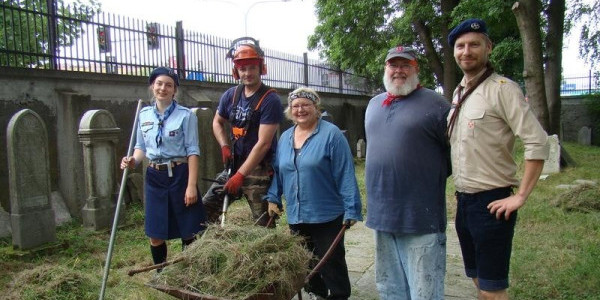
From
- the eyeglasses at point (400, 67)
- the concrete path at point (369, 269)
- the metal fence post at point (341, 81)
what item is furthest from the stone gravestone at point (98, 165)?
the metal fence post at point (341, 81)

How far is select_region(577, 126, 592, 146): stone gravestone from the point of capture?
20094 millimetres

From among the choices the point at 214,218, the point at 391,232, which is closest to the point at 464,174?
the point at 391,232

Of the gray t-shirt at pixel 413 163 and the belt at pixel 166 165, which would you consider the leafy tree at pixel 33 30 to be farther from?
the gray t-shirt at pixel 413 163

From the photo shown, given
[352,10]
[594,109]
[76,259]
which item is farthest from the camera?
[594,109]

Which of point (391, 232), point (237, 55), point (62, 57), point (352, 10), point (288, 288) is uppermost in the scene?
point (352, 10)

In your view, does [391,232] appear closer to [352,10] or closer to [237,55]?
[237,55]

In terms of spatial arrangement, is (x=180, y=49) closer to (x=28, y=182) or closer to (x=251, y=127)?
(x=28, y=182)

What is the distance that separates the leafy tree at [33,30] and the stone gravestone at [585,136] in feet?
65.6

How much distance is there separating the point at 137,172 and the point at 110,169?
5.04 feet

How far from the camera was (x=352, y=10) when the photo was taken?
15.6m

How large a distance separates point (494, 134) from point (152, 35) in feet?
25.2

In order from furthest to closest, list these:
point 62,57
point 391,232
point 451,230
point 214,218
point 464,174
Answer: point 62,57 → point 451,230 → point 214,218 → point 391,232 → point 464,174

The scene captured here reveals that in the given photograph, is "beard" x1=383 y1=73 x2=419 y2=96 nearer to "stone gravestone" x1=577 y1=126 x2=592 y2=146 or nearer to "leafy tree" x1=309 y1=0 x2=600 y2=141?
"leafy tree" x1=309 y1=0 x2=600 y2=141

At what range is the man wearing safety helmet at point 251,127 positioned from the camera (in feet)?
11.8
